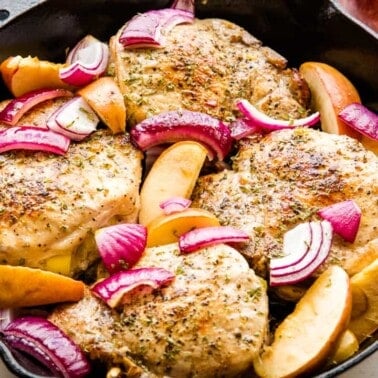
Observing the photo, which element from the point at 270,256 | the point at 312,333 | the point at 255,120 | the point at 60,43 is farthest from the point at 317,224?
the point at 60,43

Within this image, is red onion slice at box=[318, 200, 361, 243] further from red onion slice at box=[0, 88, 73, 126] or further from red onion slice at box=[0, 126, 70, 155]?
red onion slice at box=[0, 88, 73, 126]

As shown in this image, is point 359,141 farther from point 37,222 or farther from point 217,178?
point 37,222

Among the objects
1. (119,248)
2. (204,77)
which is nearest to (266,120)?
(204,77)

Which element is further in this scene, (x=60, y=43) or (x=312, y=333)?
(x=60, y=43)

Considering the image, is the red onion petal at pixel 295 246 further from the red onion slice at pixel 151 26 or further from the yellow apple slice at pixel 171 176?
the red onion slice at pixel 151 26

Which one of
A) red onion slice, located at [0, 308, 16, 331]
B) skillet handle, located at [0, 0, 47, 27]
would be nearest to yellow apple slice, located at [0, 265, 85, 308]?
red onion slice, located at [0, 308, 16, 331]

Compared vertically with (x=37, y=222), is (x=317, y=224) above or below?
above

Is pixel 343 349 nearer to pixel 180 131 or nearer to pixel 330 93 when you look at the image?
pixel 180 131
